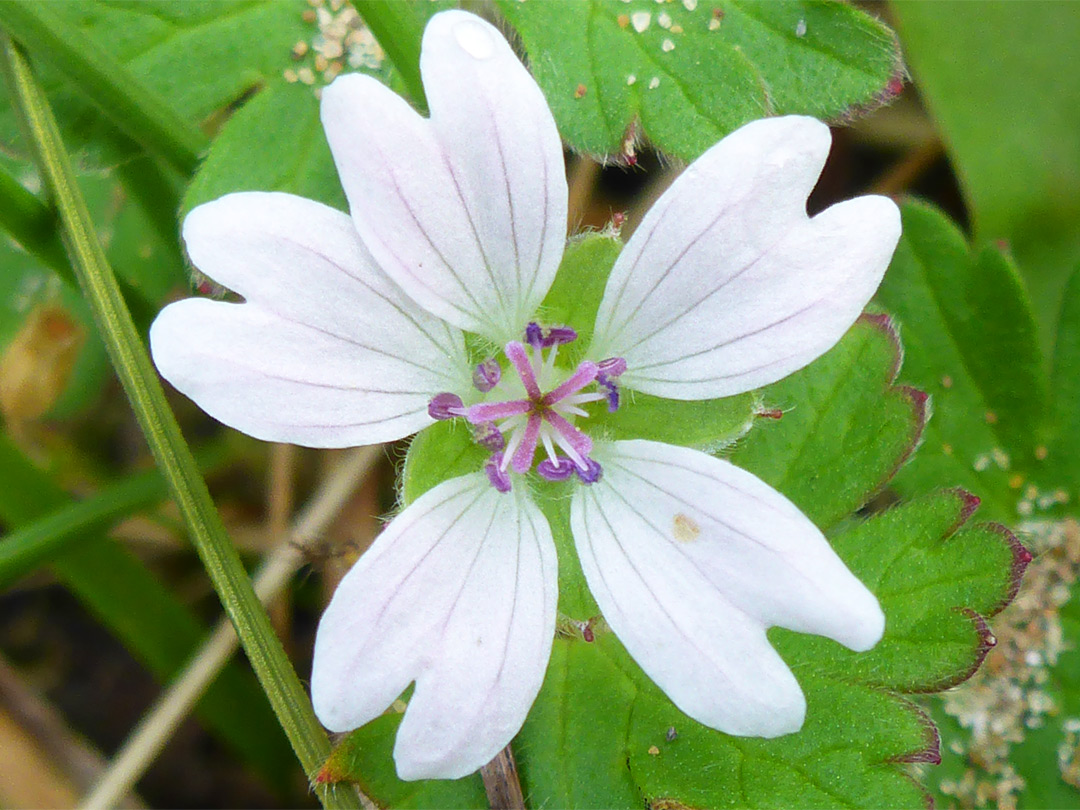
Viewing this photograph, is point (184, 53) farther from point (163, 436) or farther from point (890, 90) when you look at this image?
point (890, 90)

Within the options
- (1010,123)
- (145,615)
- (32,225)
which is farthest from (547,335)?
(1010,123)

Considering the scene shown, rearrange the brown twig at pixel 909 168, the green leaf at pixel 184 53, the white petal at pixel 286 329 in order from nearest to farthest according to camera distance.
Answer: the white petal at pixel 286 329 < the green leaf at pixel 184 53 < the brown twig at pixel 909 168

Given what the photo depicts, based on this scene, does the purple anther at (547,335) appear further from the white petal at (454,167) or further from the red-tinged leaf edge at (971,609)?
the red-tinged leaf edge at (971,609)

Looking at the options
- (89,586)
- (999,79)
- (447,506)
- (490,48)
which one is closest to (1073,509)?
(999,79)

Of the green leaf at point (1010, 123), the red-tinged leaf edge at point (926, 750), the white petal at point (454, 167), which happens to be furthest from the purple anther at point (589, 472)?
the green leaf at point (1010, 123)

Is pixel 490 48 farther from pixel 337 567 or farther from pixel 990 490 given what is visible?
pixel 990 490
